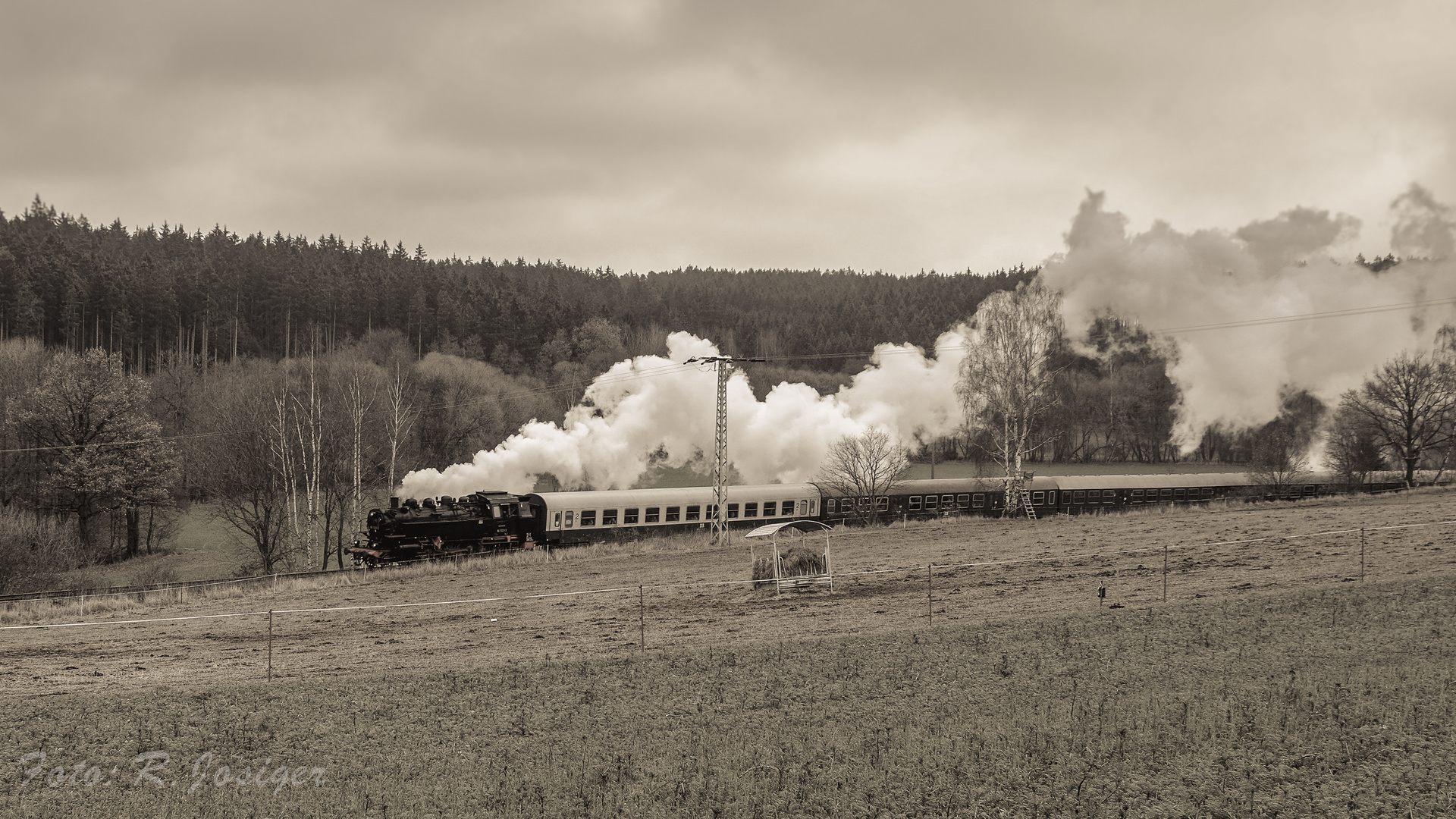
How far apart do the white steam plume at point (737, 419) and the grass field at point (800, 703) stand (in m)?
25.6

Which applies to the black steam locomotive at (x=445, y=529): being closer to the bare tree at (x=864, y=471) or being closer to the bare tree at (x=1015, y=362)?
the bare tree at (x=864, y=471)

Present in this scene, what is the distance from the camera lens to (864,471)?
5112cm

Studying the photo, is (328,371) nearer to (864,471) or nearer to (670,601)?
(864,471)

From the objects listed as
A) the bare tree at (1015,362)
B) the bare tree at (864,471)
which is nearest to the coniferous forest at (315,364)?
the bare tree at (1015,362)

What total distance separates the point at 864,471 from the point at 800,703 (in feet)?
119

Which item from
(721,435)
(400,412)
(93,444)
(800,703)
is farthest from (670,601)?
(93,444)

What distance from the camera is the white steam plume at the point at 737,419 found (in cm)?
5375

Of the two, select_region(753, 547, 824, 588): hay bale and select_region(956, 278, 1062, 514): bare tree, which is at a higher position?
select_region(956, 278, 1062, 514): bare tree

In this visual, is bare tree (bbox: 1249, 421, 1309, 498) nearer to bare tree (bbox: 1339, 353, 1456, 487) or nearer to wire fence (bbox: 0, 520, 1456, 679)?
bare tree (bbox: 1339, 353, 1456, 487)

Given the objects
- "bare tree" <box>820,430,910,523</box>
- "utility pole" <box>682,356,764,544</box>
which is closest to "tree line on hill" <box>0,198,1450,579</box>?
"bare tree" <box>820,430,910,523</box>

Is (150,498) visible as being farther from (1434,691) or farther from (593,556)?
(1434,691)

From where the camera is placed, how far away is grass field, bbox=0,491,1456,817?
1141cm

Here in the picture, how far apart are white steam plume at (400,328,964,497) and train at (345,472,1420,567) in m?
5.08

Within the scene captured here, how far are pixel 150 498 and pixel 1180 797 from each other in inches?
2460
